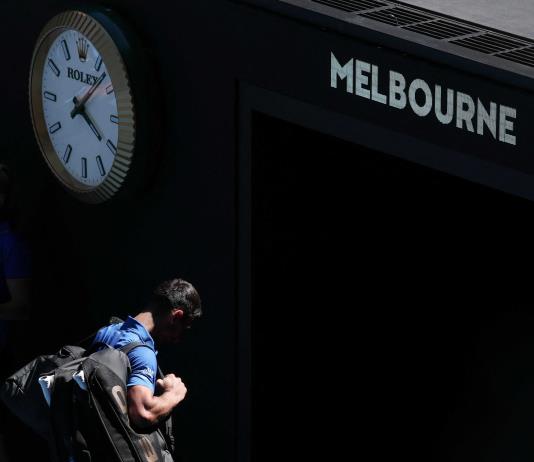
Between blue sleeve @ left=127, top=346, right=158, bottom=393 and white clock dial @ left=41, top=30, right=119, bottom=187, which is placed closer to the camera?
blue sleeve @ left=127, top=346, right=158, bottom=393

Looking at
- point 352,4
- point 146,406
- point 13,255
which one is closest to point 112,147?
point 13,255

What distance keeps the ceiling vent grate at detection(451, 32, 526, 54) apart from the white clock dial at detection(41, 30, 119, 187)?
1.95 m

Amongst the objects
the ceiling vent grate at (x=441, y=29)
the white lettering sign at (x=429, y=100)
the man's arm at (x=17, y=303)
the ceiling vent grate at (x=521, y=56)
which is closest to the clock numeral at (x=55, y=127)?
the man's arm at (x=17, y=303)

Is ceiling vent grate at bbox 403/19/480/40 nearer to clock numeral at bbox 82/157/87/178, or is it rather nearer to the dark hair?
the dark hair

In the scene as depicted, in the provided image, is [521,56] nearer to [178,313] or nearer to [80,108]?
[178,313]

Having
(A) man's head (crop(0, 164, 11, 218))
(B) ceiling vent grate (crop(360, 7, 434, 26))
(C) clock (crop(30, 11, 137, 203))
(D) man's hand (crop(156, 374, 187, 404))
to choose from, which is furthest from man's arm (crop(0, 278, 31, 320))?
(B) ceiling vent grate (crop(360, 7, 434, 26))

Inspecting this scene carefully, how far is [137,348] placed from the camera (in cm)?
598

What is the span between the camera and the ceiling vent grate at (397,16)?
19.8 feet

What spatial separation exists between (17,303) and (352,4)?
2.26m

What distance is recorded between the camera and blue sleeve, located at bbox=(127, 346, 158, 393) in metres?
5.89

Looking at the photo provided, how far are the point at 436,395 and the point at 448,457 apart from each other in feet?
0.96

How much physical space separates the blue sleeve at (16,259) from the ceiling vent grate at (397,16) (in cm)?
217

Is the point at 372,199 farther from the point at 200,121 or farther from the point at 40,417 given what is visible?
the point at 40,417

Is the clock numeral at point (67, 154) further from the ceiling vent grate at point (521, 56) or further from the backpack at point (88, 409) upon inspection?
the ceiling vent grate at point (521, 56)
